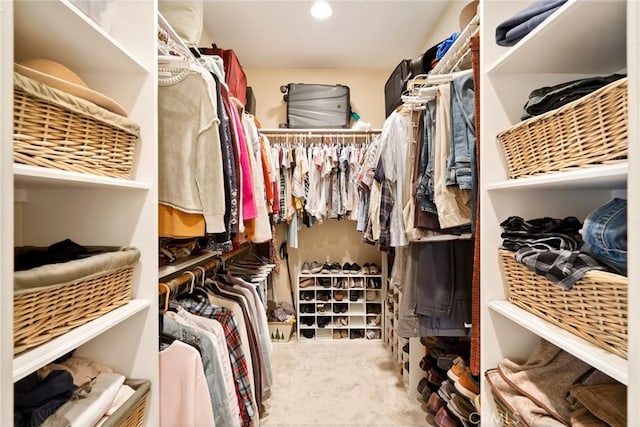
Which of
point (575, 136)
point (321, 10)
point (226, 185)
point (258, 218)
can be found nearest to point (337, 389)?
point (258, 218)

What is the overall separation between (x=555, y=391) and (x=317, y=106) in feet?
8.49

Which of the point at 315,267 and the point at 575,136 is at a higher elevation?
the point at 575,136

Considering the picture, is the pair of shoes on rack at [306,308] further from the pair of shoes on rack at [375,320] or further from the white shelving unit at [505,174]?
the white shelving unit at [505,174]

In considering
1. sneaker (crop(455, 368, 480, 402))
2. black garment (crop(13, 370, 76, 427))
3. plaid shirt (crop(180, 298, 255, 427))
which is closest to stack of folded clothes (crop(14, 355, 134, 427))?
black garment (crop(13, 370, 76, 427))

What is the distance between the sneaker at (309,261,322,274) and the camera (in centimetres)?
287

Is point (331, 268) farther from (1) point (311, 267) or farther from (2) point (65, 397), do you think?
(2) point (65, 397)

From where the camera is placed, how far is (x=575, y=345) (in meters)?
0.63

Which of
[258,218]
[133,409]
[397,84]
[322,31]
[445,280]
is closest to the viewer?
[133,409]

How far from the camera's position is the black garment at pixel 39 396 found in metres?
0.65

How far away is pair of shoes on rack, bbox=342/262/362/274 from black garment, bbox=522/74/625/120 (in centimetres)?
222

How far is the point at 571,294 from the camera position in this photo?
654 mm

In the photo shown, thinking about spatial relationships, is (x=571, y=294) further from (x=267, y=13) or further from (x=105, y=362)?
(x=267, y=13)

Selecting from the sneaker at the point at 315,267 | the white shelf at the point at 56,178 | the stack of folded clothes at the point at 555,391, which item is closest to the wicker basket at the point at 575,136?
the stack of folded clothes at the point at 555,391
